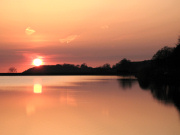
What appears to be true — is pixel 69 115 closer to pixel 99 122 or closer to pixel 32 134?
pixel 99 122

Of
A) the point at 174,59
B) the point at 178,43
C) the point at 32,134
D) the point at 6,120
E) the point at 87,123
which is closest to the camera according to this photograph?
the point at 32,134

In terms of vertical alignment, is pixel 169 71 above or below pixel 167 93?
above

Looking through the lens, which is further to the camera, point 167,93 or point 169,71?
point 169,71

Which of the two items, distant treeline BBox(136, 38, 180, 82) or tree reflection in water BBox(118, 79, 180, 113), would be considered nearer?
tree reflection in water BBox(118, 79, 180, 113)

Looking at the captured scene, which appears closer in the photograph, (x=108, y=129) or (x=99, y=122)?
(x=108, y=129)

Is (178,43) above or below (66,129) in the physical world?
above

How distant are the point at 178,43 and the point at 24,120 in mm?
60299

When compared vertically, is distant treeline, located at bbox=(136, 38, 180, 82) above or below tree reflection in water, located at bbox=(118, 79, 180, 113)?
above

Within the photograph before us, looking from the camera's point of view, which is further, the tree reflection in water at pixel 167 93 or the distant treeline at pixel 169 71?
the distant treeline at pixel 169 71

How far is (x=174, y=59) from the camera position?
68.5 meters

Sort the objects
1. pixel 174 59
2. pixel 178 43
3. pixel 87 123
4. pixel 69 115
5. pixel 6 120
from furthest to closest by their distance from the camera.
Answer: pixel 178 43 → pixel 174 59 → pixel 69 115 → pixel 6 120 → pixel 87 123

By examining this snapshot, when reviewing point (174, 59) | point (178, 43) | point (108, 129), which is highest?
point (178, 43)

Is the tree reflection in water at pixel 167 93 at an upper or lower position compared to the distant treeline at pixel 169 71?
lower

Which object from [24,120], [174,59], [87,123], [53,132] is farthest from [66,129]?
[174,59]
